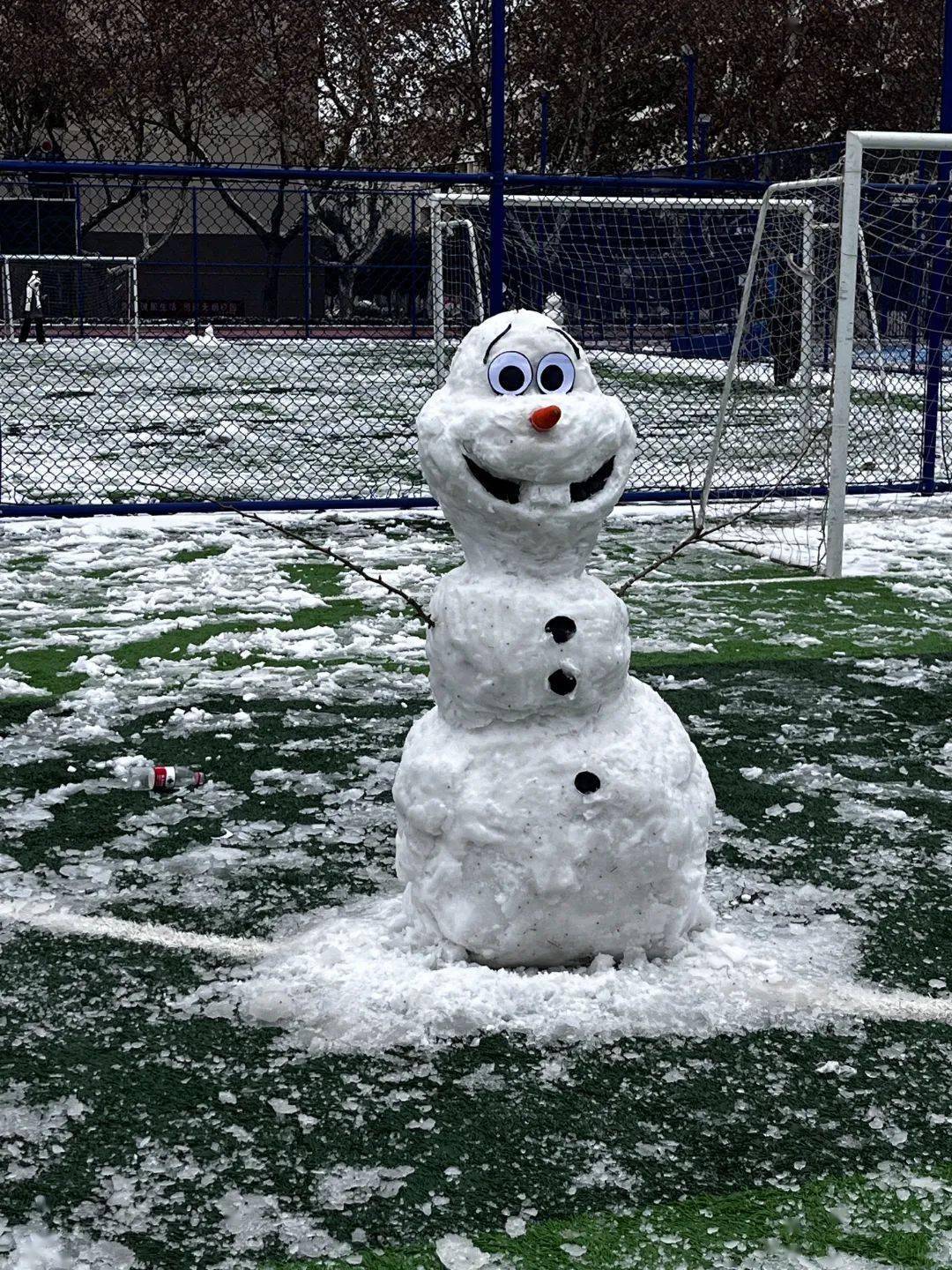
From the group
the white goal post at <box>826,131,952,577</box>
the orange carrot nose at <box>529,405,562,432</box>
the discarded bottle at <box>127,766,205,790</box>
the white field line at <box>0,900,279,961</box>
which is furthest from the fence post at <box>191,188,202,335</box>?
the orange carrot nose at <box>529,405,562,432</box>

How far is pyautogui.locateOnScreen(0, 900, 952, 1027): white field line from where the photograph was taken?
118 inches

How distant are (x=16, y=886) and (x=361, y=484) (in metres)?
6.99

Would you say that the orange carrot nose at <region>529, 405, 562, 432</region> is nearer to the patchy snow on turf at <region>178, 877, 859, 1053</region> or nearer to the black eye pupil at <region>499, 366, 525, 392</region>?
the black eye pupil at <region>499, 366, 525, 392</region>

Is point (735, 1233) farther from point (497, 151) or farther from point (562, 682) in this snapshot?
point (497, 151)

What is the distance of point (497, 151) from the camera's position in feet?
27.8

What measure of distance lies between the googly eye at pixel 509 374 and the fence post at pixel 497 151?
5.34 metres

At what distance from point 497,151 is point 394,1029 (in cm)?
651

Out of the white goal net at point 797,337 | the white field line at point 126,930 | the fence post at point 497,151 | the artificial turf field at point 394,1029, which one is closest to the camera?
the artificial turf field at point 394,1029

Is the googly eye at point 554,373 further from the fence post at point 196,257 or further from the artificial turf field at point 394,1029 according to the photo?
the fence post at point 196,257

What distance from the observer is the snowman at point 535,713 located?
3.07m

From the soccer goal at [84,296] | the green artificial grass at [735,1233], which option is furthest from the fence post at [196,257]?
the green artificial grass at [735,1233]

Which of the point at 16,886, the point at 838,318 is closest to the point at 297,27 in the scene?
the point at 838,318

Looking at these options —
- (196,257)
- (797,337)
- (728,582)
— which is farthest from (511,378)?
(196,257)

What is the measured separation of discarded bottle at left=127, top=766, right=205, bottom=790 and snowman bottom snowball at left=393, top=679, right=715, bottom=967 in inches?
49.8
